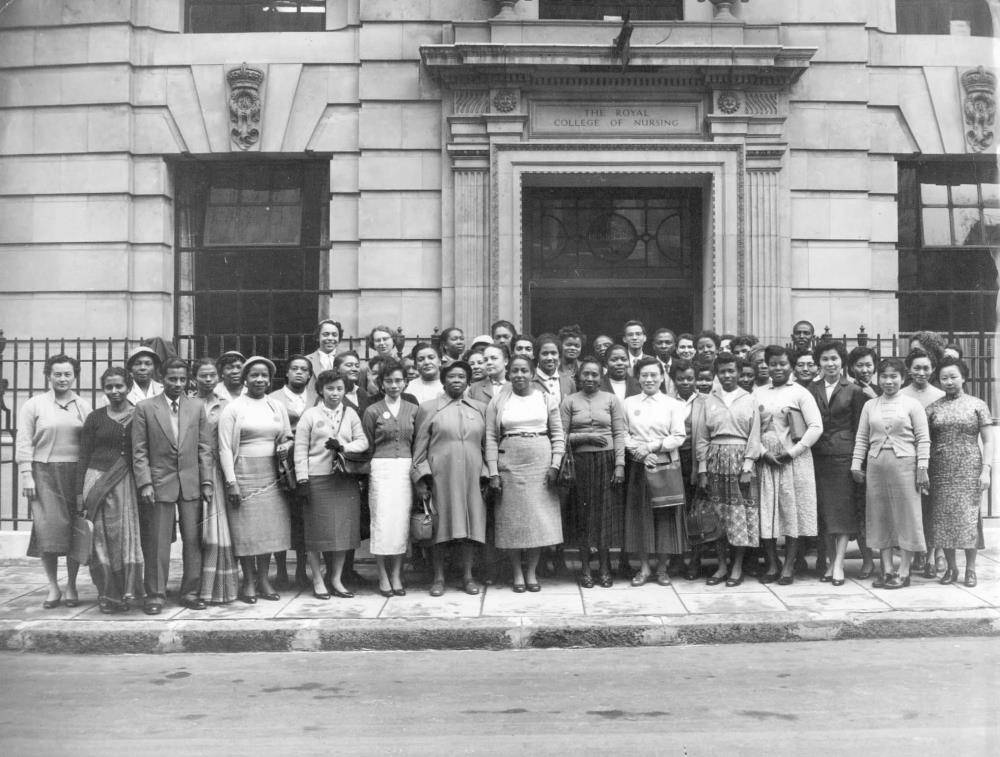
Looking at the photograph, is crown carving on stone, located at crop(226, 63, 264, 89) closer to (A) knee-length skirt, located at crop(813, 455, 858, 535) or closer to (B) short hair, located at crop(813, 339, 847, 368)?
(B) short hair, located at crop(813, 339, 847, 368)

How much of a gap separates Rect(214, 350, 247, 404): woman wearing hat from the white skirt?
4.44 ft

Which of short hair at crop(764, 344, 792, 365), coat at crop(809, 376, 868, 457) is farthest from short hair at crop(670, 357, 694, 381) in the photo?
coat at crop(809, 376, 868, 457)

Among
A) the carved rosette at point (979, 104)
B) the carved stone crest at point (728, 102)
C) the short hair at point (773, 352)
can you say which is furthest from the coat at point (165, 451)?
the carved rosette at point (979, 104)

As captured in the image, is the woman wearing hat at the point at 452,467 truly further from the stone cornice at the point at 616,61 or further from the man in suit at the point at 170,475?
the stone cornice at the point at 616,61

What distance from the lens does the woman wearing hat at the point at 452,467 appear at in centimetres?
865

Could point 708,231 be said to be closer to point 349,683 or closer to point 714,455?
point 714,455

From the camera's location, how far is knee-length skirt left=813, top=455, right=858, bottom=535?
888 cm

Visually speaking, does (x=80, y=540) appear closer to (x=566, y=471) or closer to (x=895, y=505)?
(x=566, y=471)

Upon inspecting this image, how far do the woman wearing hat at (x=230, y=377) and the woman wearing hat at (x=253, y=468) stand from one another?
0.99ft

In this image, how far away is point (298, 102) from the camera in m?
13.5

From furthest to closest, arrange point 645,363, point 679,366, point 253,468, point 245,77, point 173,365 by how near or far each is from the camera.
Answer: point 245,77 < point 679,366 < point 645,363 < point 253,468 < point 173,365

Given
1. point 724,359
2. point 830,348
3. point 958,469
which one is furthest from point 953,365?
point 724,359

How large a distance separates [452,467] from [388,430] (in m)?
0.62

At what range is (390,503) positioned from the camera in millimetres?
8617
